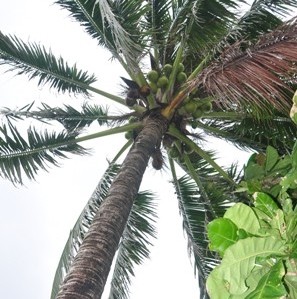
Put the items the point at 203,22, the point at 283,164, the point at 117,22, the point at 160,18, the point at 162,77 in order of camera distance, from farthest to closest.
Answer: the point at 160,18 < the point at 162,77 < the point at 203,22 < the point at 117,22 < the point at 283,164

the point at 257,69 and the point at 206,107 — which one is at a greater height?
the point at 206,107

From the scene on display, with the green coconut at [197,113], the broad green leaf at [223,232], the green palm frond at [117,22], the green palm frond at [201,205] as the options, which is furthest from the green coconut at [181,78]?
the broad green leaf at [223,232]

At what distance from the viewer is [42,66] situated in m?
6.05

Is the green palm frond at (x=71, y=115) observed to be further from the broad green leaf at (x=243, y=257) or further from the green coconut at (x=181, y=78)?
the broad green leaf at (x=243, y=257)

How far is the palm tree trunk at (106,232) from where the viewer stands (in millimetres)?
2760

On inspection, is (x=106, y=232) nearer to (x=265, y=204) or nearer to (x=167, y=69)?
(x=265, y=204)

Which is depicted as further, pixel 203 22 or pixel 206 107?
pixel 206 107

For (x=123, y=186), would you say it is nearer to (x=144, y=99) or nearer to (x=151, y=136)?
(x=151, y=136)

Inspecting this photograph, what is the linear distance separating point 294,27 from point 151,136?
70.9 inches

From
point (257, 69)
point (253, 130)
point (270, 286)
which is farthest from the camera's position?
point (253, 130)

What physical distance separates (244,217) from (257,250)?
0.18m

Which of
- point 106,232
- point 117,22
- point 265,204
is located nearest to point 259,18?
point 117,22

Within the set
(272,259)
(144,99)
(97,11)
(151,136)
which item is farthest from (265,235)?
(97,11)

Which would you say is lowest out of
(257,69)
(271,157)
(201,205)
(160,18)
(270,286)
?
(270,286)
